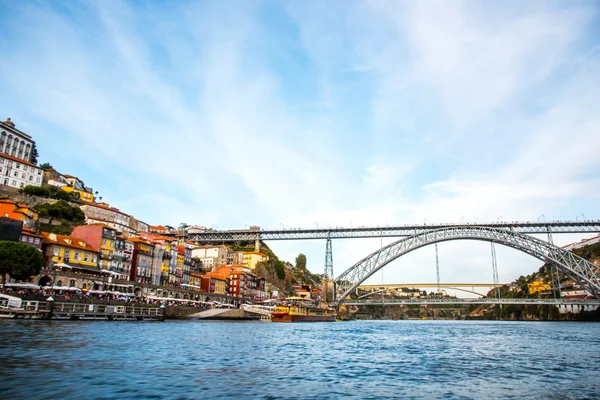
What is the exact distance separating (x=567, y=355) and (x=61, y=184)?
7184 cm

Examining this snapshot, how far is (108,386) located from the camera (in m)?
8.89

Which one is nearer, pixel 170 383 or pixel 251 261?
pixel 170 383

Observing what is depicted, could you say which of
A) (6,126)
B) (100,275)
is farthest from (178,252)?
(6,126)

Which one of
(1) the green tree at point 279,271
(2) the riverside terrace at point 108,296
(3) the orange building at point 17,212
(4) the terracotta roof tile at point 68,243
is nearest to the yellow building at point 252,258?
(1) the green tree at point 279,271

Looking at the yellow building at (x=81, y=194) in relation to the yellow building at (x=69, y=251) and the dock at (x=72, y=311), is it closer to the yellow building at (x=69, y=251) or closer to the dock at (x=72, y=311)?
the yellow building at (x=69, y=251)

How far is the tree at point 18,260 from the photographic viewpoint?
105 feet

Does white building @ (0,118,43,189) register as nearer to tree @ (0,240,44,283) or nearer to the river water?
tree @ (0,240,44,283)

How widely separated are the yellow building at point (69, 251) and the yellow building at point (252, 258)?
143 feet

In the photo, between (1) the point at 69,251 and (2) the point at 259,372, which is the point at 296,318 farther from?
(2) the point at 259,372

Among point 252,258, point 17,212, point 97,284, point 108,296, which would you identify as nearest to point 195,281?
point 252,258

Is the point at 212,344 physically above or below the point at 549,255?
below

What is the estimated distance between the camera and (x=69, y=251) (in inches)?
1693

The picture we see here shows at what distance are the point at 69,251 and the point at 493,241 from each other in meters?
57.9

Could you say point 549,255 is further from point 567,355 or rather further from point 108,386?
point 108,386
